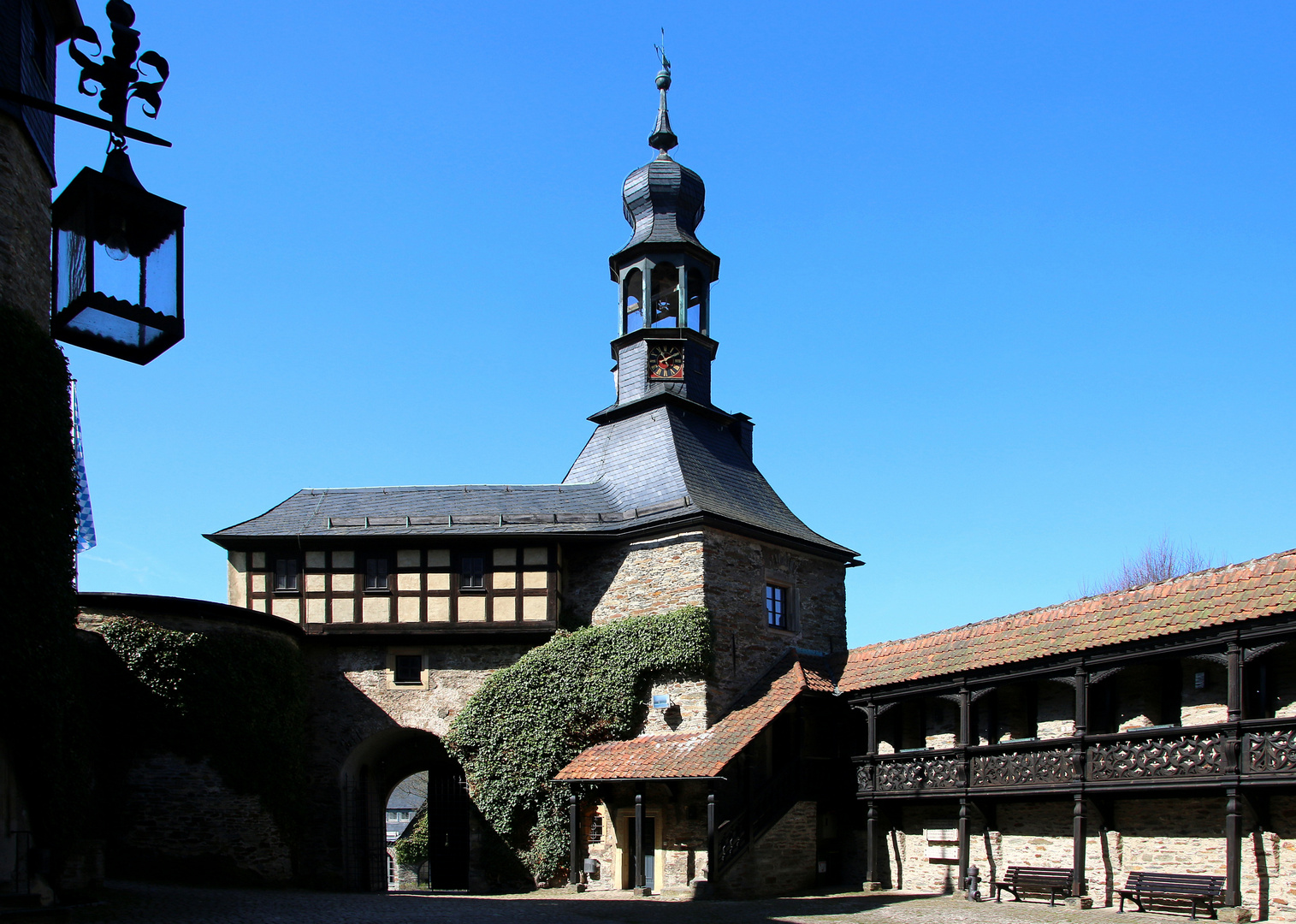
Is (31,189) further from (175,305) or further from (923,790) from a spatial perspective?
(923,790)

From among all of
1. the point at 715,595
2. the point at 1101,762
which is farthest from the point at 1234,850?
the point at 715,595

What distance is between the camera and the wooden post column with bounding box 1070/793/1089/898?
16.5 metres

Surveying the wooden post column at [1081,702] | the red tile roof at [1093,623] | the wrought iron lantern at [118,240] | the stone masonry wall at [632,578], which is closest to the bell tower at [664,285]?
the stone masonry wall at [632,578]

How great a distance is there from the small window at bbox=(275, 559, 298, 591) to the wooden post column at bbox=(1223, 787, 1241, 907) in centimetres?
1666

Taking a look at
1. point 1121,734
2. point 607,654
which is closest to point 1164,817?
point 1121,734

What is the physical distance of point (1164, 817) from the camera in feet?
52.6

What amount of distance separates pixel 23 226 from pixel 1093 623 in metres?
14.9

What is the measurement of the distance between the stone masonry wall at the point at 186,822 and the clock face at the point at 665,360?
39.4ft

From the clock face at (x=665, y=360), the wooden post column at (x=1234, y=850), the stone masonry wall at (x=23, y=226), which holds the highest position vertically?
the clock face at (x=665, y=360)

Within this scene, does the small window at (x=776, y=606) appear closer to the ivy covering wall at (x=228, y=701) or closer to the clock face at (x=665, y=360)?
the clock face at (x=665, y=360)

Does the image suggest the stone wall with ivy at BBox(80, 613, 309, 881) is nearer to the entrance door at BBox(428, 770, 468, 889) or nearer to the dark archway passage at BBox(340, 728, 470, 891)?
the dark archway passage at BBox(340, 728, 470, 891)

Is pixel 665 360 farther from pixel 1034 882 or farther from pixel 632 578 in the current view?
pixel 1034 882

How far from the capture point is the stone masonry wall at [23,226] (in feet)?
42.6

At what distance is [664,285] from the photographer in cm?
2744
